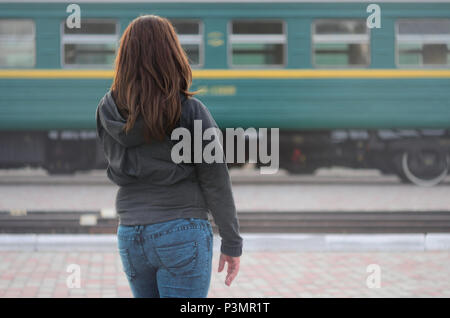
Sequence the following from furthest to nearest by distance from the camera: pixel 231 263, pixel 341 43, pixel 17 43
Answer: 1. pixel 341 43
2. pixel 17 43
3. pixel 231 263

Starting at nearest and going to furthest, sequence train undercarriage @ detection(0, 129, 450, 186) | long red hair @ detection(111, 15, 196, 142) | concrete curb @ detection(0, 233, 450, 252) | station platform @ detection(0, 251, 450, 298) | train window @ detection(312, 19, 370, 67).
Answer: long red hair @ detection(111, 15, 196, 142), station platform @ detection(0, 251, 450, 298), concrete curb @ detection(0, 233, 450, 252), train window @ detection(312, 19, 370, 67), train undercarriage @ detection(0, 129, 450, 186)

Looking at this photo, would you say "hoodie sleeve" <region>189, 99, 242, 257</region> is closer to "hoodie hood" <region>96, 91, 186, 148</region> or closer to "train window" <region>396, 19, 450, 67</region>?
"hoodie hood" <region>96, 91, 186, 148</region>

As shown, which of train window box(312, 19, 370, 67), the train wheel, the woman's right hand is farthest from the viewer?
the train wheel

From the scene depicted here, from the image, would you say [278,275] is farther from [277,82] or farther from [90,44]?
[90,44]

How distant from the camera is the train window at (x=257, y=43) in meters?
10.6

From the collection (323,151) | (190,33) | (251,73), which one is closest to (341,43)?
(251,73)

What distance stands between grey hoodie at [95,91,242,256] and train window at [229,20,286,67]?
28.6 ft

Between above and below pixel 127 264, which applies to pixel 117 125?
above

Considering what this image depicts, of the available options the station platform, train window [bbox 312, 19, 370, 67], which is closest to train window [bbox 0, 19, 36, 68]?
train window [bbox 312, 19, 370, 67]

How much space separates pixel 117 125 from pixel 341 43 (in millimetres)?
9286

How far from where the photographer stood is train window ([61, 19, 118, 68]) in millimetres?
10516

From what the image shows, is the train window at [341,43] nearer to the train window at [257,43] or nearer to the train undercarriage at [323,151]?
the train window at [257,43]

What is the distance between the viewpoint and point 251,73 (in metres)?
10.7

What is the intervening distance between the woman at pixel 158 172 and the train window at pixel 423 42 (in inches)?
369
